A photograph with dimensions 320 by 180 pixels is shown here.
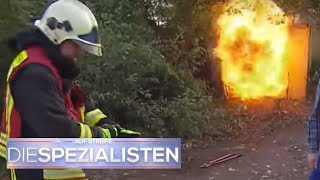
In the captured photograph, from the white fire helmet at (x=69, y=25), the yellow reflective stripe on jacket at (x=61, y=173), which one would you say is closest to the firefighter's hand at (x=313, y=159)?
the yellow reflective stripe on jacket at (x=61, y=173)

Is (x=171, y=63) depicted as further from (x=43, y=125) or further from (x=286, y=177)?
(x=43, y=125)

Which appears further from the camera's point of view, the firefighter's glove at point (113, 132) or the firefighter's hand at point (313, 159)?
the firefighter's hand at point (313, 159)

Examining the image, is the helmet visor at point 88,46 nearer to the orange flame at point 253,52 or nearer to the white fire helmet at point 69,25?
the white fire helmet at point 69,25

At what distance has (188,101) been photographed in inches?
386

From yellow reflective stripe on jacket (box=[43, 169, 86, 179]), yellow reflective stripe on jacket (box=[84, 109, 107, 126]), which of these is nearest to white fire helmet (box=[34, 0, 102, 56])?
yellow reflective stripe on jacket (box=[84, 109, 107, 126])

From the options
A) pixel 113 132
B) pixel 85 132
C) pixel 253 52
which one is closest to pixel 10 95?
pixel 85 132

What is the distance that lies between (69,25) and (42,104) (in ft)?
1.53

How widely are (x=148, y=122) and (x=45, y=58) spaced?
19.1 feet

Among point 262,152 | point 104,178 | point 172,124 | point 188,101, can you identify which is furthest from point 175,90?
point 104,178

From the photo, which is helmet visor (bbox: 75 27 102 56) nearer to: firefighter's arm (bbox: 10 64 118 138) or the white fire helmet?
the white fire helmet

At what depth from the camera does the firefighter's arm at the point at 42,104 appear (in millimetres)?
2877

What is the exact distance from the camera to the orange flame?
479 inches

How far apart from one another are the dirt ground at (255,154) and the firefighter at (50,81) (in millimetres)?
3781

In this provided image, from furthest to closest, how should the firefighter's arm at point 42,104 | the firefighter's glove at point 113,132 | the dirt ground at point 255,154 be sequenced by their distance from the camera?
the dirt ground at point 255,154 < the firefighter's glove at point 113,132 < the firefighter's arm at point 42,104
